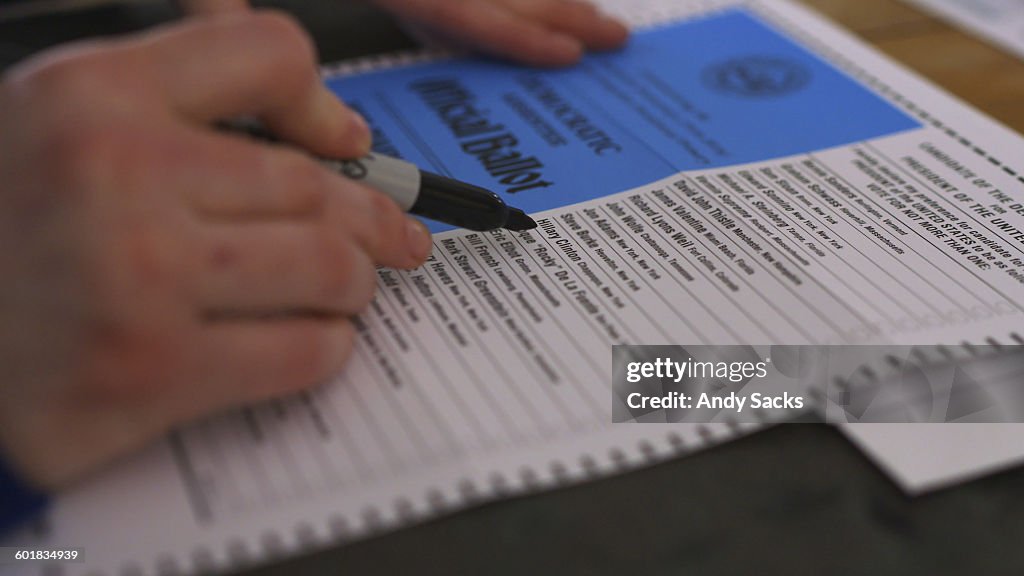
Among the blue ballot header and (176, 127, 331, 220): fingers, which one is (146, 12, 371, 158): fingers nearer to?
(176, 127, 331, 220): fingers

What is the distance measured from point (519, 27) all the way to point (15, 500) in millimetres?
537

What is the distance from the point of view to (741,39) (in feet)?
2.55

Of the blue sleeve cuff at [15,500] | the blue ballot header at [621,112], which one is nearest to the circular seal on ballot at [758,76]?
the blue ballot header at [621,112]

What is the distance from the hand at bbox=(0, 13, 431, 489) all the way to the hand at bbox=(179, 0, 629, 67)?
36 centimetres

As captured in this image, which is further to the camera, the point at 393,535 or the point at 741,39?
the point at 741,39

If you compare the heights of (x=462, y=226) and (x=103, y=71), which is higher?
(x=103, y=71)

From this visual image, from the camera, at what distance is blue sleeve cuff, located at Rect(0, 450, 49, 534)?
354 millimetres

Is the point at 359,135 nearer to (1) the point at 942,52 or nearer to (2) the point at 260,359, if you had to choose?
(2) the point at 260,359

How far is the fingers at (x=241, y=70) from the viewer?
1.24 ft

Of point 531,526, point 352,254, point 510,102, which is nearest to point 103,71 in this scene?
point 352,254

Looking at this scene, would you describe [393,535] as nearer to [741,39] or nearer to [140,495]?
[140,495]

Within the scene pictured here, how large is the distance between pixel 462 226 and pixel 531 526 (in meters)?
0.19

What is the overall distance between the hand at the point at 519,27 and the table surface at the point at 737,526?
1.44 feet

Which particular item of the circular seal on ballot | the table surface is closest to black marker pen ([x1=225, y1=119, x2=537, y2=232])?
the table surface
